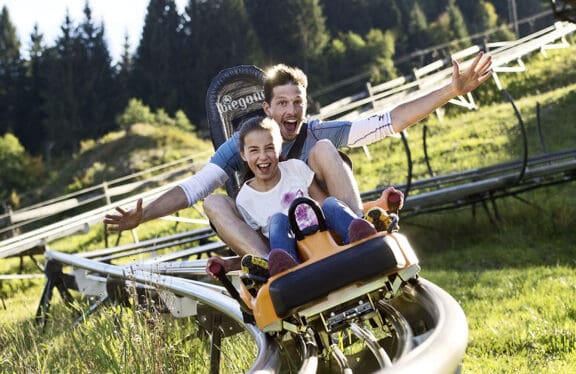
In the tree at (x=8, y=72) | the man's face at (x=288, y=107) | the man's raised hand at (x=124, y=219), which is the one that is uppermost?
the tree at (x=8, y=72)

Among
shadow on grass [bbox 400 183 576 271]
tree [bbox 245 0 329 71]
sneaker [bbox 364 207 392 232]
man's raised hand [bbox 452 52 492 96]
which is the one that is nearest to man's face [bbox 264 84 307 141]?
man's raised hand [bbox 452 52 492 96]

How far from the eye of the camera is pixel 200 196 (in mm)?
3664

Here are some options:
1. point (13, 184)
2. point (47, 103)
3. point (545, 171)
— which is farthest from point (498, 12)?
point (545, 171)

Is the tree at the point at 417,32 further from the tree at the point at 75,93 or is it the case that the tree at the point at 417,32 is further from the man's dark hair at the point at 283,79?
the man's dark hair at the point at 283,79

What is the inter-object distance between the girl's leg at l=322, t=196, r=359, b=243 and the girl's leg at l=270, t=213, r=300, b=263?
134 millimetres

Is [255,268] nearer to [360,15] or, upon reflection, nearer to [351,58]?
[351,58]

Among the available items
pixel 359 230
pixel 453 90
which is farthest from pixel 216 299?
pixel 453 90

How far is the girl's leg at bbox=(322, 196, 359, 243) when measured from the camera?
8.78 ft

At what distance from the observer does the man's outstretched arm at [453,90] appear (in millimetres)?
3205

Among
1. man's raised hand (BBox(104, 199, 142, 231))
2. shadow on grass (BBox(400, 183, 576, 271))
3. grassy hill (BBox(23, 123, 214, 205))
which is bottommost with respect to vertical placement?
shadow on grass (BBox(400, 183, 576, 271))

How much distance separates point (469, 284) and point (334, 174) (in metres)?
3.48

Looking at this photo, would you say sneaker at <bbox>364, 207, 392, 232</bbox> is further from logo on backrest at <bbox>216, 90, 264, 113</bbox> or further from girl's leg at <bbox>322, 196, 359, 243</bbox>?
logo on backrest at <bbox>216, 90, 264, 113</bbox>

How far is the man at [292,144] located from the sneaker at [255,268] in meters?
0.43

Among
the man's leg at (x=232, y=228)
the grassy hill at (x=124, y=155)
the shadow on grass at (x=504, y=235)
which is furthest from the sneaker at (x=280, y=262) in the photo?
the grassy hill at (x=124, y=155)
